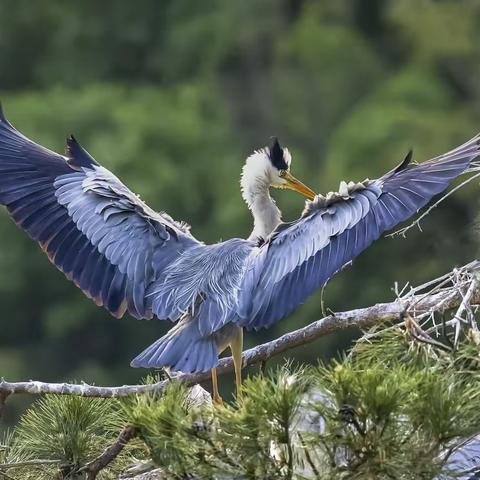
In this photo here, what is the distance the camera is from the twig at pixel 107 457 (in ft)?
11.4

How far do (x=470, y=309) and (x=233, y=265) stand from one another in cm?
102

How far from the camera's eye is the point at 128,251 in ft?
15.0

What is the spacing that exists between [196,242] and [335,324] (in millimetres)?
762

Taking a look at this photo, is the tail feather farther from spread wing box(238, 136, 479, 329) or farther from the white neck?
the white neck

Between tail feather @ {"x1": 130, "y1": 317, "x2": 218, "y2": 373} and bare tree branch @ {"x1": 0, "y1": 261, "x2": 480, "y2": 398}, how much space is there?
61 millimetres

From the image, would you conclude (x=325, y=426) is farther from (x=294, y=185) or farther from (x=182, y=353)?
(x=294, y=185)

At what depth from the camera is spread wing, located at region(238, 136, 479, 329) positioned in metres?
4.15

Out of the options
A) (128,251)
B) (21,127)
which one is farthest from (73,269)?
(21,127)

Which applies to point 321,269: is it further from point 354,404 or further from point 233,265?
point 354,404

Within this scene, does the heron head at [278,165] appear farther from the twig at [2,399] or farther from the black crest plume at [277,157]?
the twig at [2,399]

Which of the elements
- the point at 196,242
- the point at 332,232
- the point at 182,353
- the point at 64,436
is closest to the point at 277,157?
the point at 196,242

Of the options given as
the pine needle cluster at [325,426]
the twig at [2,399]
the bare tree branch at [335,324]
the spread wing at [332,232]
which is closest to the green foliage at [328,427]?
the pine needle cluster at [325,426]

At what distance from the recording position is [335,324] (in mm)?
4035

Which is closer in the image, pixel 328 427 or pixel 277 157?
pixel 328 427
